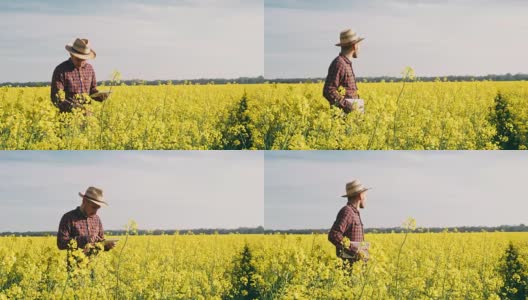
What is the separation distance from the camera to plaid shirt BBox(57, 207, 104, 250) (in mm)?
12852

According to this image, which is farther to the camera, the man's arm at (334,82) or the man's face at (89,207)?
the man's arm at (334,82)

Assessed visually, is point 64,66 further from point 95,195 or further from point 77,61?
point 95,195

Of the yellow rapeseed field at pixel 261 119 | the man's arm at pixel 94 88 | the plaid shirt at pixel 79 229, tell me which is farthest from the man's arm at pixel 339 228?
the man's arm at pixel 94 88

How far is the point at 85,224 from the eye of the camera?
13.0 meters

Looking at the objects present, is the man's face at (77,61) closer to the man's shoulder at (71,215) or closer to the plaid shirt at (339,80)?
the man's shoulder at (71,215)

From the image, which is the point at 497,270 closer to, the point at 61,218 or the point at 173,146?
the point at 173,146

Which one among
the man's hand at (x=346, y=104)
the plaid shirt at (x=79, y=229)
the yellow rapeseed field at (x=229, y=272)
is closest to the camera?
the yellow rapeseed field at (x=229, y=272)

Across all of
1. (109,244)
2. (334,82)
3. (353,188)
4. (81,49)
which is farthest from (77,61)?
(353,188)

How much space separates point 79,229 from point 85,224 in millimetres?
84

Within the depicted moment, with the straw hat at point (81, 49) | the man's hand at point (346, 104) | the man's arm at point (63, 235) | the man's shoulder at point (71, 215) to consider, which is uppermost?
the straw hat at point (81, 49)

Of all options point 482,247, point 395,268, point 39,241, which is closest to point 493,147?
point 482,247

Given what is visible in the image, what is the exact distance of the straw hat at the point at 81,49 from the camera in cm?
1428

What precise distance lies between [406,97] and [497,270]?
3.14 meters

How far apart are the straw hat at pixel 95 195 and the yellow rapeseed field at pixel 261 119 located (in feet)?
4.79
